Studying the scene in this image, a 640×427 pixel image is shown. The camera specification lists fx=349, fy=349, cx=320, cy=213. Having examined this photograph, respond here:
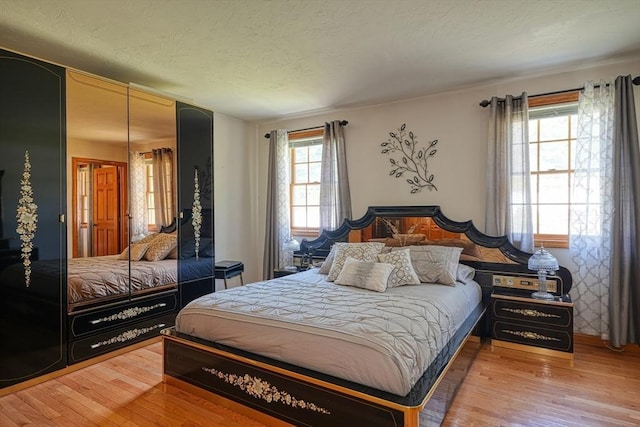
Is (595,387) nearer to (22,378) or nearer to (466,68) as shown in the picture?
(466,68)

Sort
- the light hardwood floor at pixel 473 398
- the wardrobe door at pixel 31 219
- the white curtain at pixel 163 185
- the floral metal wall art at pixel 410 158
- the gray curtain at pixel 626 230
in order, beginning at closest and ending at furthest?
the light hardwood floor at pixel 473 398 < the wardrobe door at pixel 31 219 < the gray curtain at pixel 626 230 < the white curtain at pixel 163 185 < the floral metal wall art at pixel 410 158

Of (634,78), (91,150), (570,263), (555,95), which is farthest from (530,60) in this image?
(91,150)

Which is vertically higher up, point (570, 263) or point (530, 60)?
point (530, 60)

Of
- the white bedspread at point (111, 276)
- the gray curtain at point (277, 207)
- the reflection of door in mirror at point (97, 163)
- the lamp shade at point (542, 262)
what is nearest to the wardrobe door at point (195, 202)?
the white bedspread at point (111, 276)

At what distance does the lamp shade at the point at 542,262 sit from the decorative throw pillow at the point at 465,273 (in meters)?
0.53

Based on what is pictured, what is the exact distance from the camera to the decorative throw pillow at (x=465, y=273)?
328 centimetres

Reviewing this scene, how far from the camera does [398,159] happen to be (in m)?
4.23

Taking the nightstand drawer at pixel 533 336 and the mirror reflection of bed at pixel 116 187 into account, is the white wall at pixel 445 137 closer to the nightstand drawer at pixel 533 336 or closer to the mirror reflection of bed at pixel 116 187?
the nightstand drawer at pixel 533 336

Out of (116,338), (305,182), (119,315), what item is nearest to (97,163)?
(119,315)

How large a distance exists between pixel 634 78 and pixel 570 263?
5.70 ft

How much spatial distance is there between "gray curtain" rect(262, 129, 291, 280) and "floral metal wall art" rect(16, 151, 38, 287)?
8.97 ft

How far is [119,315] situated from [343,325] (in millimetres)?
2321

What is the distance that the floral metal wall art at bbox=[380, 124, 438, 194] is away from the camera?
13.3 feet

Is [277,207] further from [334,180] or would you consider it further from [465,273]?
[465,273]
